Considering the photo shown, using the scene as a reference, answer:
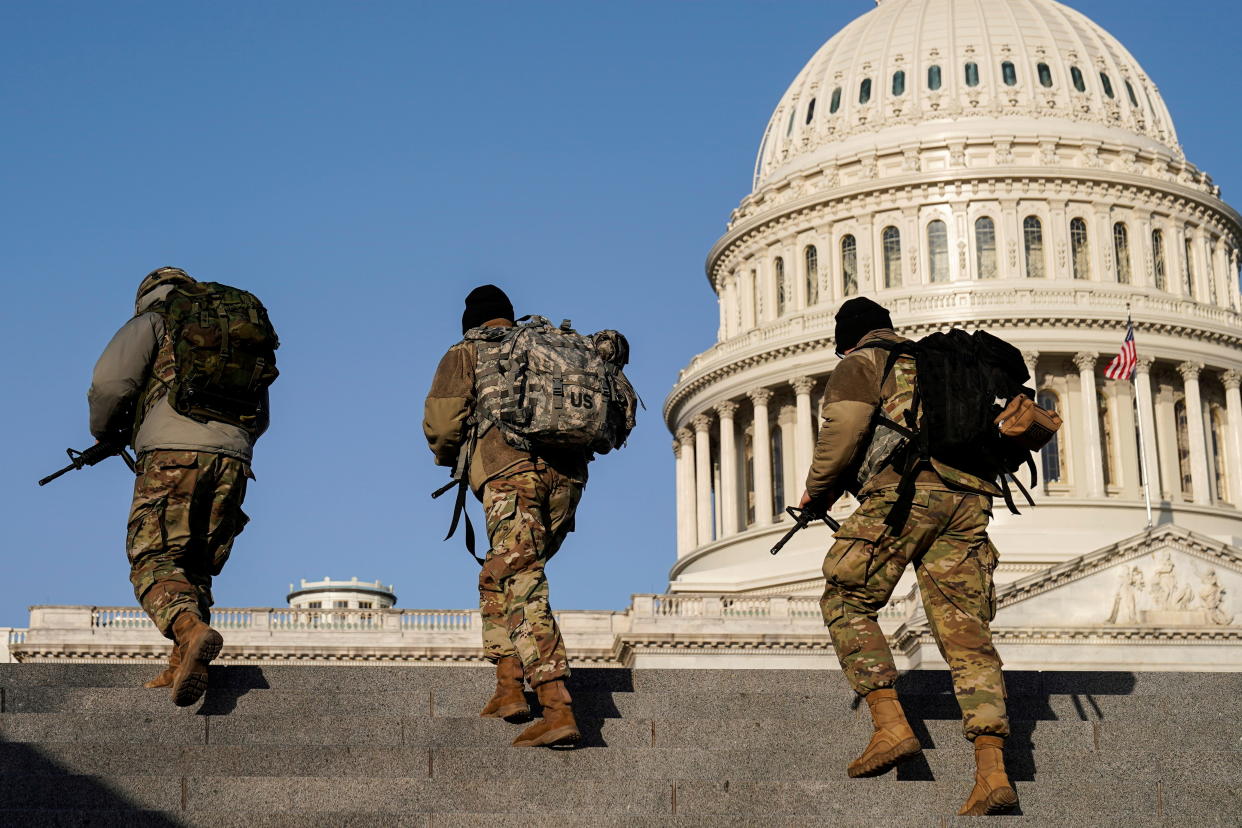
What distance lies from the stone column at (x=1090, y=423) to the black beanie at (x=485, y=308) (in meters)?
58.1

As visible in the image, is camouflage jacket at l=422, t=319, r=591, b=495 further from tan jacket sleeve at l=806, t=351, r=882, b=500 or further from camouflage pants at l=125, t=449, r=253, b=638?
tan jacket sleeve at l=806, t=351, r=882, b=500

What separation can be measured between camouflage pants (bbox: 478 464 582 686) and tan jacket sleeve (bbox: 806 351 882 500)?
148 cm

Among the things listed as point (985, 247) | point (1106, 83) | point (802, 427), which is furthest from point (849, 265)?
point (1106, 83)

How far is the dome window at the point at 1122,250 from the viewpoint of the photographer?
247 ft

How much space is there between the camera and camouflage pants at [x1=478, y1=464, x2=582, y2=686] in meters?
12.1

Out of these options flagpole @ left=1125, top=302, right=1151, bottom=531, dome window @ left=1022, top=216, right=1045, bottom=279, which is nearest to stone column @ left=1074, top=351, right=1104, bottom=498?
flagpole @ left=1125, top=302, right=1151, bottom=531

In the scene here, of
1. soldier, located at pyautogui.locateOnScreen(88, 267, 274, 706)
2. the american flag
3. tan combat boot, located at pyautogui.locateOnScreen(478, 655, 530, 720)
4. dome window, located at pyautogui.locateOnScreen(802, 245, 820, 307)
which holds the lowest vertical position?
tan combat boot, located at pyautogui.locateOnScreen(478, 655, 530, 720)

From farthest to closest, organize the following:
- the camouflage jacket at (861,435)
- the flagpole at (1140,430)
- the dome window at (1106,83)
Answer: the dome window at (1106,83)
the flagpole at (1140,430)
the camouflage jacket at (861,435)

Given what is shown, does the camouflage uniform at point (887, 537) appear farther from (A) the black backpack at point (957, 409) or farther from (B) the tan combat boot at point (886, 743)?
(B) the tan combat boot at point (886, 743)

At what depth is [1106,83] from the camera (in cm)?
7988

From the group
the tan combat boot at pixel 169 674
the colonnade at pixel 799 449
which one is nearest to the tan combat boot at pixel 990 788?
the tan combat boot at pixel 169 674

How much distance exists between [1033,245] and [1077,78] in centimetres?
774

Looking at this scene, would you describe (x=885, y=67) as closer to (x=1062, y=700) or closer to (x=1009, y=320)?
(x=1009, y=320)

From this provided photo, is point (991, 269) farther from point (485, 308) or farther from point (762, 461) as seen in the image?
point (485, 308)
